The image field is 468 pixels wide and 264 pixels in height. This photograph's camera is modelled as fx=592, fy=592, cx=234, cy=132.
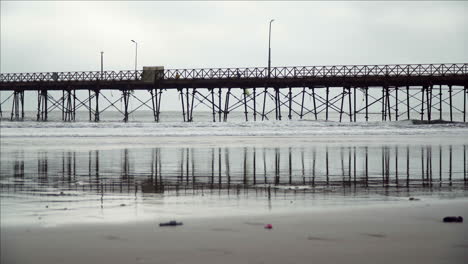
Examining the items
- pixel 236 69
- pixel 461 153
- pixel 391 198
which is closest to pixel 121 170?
pixel 391 198

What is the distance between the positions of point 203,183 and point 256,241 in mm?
4554

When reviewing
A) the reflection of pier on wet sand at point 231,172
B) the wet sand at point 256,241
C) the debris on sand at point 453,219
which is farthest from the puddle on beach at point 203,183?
the debris on sand at point 453,219

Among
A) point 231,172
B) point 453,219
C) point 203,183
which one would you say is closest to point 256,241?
point 453,219

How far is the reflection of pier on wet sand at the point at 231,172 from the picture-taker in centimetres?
978

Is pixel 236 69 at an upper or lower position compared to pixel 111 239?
upper

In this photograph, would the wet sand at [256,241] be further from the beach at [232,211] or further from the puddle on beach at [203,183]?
the puddle on beach at [203,183]

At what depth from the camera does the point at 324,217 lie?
7.03 metres

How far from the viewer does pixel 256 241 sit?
5.82 m

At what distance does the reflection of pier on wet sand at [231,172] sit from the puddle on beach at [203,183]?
0.06 feet

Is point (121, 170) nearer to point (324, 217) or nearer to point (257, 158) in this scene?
point (257, 158)

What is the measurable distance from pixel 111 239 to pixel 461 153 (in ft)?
44.9

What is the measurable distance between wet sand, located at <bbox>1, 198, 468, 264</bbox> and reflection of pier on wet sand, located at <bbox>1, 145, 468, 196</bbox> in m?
2.40

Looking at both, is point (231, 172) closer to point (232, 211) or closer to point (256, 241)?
point (232, 211)

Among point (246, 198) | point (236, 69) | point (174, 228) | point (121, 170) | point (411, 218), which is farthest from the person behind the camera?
point (236, 69)
